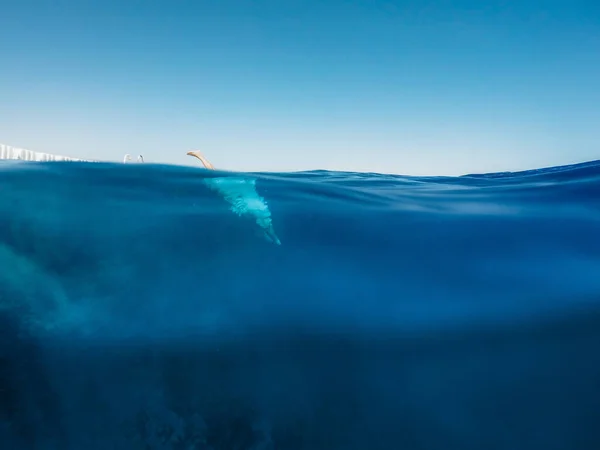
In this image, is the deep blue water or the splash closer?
the deep blue water

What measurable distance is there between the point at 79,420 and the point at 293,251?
205 cm

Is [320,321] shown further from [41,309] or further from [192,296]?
[41,309]

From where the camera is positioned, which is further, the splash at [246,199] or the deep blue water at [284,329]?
the splash at [246,199]

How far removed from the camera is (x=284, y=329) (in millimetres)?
3055

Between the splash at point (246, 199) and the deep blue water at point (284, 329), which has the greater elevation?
the splash at point (246, 199)

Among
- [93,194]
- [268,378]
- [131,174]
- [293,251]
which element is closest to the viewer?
[268,378]

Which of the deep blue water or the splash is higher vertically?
the splash

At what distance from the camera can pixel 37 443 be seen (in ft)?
8.46

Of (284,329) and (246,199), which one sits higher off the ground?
(246,199)

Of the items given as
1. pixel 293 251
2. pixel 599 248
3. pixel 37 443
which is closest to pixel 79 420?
pixel 37 443

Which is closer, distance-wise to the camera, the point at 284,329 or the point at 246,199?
the point at 284,329

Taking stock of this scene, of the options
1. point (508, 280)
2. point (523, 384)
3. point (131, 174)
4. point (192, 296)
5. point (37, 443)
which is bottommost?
point (37, 443)

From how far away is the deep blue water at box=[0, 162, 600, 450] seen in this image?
252 cm

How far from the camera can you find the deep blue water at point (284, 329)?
8.27 ft
